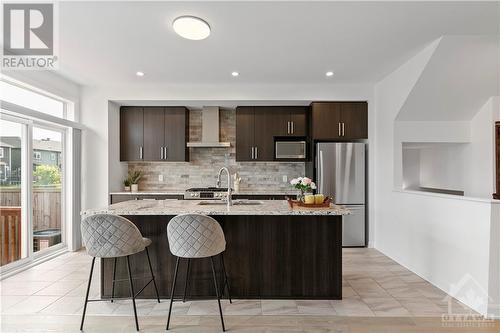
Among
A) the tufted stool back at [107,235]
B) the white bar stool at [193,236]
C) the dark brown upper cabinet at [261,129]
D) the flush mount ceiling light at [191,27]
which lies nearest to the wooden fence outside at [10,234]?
the tufted stool back at [107,235]

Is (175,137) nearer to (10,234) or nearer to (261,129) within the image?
(261,129)

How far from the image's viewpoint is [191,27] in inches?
104

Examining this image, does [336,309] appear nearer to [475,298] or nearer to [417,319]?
[417,319]

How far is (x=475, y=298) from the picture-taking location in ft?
8.65

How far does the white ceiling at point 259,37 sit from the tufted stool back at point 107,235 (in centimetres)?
181

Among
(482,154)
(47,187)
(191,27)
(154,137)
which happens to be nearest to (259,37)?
(191,27)

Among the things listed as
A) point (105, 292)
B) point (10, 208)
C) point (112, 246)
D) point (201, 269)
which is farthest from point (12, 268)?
point (201, 269)

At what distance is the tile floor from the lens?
2.41 m

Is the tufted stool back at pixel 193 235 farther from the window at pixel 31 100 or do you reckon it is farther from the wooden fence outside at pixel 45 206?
the window at pixel 31 100

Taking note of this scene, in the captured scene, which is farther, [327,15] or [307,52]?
[307,52]

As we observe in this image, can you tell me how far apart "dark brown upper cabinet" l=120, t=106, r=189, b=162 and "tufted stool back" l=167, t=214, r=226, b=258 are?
2925 millimetres

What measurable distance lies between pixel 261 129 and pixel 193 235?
3.06 m

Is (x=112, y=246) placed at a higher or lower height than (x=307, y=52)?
lower

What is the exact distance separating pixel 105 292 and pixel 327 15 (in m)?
3.35
